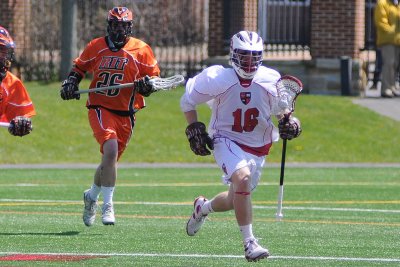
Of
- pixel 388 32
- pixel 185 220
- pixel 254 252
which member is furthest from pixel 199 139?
pixel 388 32

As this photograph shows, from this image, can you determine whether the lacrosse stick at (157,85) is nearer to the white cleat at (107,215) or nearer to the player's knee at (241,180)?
the white cleat at (107,215)

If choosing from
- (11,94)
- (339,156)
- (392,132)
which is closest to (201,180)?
(339,156)

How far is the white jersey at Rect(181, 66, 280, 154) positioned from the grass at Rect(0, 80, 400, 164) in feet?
38.4

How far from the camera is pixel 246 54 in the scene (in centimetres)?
989

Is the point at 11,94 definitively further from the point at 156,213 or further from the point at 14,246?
the point at 156,213

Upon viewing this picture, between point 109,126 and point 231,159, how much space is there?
2771 mm

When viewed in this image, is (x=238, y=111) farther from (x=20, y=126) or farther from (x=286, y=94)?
(x=20, y=126)

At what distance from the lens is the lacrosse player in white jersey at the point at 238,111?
32.5 feet

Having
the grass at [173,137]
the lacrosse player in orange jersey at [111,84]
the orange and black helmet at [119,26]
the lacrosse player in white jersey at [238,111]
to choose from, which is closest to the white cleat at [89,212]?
the lacrosse player in orange jersey at [111,84]

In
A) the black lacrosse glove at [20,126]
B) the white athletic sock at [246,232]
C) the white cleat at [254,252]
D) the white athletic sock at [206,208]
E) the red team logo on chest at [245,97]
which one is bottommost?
the white athletic sock at [206,208]

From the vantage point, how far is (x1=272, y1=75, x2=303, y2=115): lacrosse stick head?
396 inches

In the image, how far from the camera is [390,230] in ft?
39.5

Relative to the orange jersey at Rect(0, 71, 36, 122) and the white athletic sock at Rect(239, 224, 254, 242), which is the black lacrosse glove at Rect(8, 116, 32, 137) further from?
the white athletic sock at Rect(239, 224, 254, 242)

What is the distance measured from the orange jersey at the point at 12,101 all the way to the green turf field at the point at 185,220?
41.6 inches
